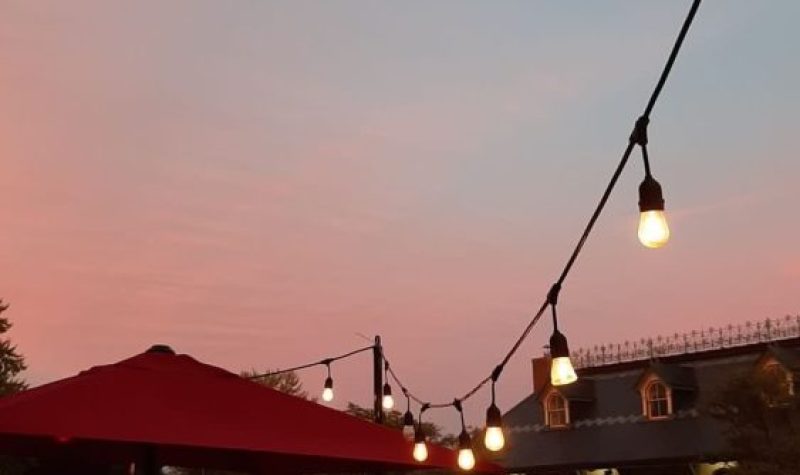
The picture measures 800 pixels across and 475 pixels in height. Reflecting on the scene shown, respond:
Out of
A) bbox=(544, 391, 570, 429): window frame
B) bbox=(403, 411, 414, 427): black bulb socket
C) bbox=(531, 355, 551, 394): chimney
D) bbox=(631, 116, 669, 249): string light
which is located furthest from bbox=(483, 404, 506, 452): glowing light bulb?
bbox=(531, 355, 551, 394): chimney

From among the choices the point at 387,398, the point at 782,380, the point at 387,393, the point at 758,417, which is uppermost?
the point at 782,380

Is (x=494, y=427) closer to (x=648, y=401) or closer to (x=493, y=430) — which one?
(x=493, y=430)

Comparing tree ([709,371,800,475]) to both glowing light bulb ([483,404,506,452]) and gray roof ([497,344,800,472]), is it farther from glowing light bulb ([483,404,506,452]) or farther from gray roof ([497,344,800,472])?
glowing light bulb ([483,404,506,452])

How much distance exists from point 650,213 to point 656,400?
2967 centimetres

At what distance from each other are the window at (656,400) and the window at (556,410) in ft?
10.7

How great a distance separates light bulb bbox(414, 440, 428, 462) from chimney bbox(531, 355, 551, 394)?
31.1 m

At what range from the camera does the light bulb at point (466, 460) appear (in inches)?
343

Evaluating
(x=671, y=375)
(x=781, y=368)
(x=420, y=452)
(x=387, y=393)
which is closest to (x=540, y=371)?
(x=671, y=375)

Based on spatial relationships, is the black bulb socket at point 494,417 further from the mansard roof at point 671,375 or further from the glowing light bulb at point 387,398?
the mansard roof at point 671,375

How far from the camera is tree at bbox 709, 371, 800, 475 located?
2270cm

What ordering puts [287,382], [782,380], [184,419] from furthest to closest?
[287,382], [782,380], [184,419]

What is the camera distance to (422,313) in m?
34.2

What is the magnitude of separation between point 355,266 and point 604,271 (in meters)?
6.71

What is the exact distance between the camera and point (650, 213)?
4.52 metres
